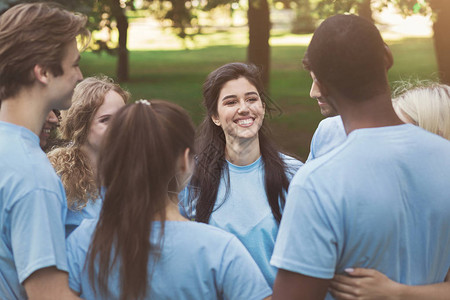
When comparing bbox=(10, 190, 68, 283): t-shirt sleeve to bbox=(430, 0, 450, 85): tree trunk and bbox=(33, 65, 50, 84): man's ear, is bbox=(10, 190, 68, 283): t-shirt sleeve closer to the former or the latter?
bbox=(33, 65, 50, 84): man's ear

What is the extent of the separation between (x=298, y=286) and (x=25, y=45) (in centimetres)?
140

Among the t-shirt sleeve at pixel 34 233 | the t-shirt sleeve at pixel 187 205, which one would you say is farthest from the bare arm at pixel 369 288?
the t-shirt sleeve at pixel 187 205

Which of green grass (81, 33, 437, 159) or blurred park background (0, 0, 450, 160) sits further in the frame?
green grass (81, 33, 437, 159)

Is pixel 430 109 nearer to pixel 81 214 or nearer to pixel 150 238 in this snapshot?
pixel 150 238

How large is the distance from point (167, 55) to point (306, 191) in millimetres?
35042

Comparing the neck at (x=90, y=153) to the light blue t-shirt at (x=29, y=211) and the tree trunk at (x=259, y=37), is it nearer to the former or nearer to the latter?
the light blue t-shirt at (x=29, y=211)

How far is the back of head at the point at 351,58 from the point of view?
86.7 inches

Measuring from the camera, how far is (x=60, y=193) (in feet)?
7.82

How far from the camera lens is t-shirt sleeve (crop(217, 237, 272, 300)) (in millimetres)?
2293

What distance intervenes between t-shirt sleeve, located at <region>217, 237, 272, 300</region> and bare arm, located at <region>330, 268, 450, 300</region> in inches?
11.0

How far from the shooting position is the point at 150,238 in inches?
89.9

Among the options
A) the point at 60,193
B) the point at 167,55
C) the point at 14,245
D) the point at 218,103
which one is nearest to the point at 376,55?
the point at 60,193

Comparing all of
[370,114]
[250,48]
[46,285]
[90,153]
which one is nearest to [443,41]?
[250,48]

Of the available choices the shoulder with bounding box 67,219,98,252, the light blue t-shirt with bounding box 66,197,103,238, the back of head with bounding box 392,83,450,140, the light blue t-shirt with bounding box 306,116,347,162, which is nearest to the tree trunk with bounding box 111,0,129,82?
the light blue t-shirt with bounding box 306,116,347,162
